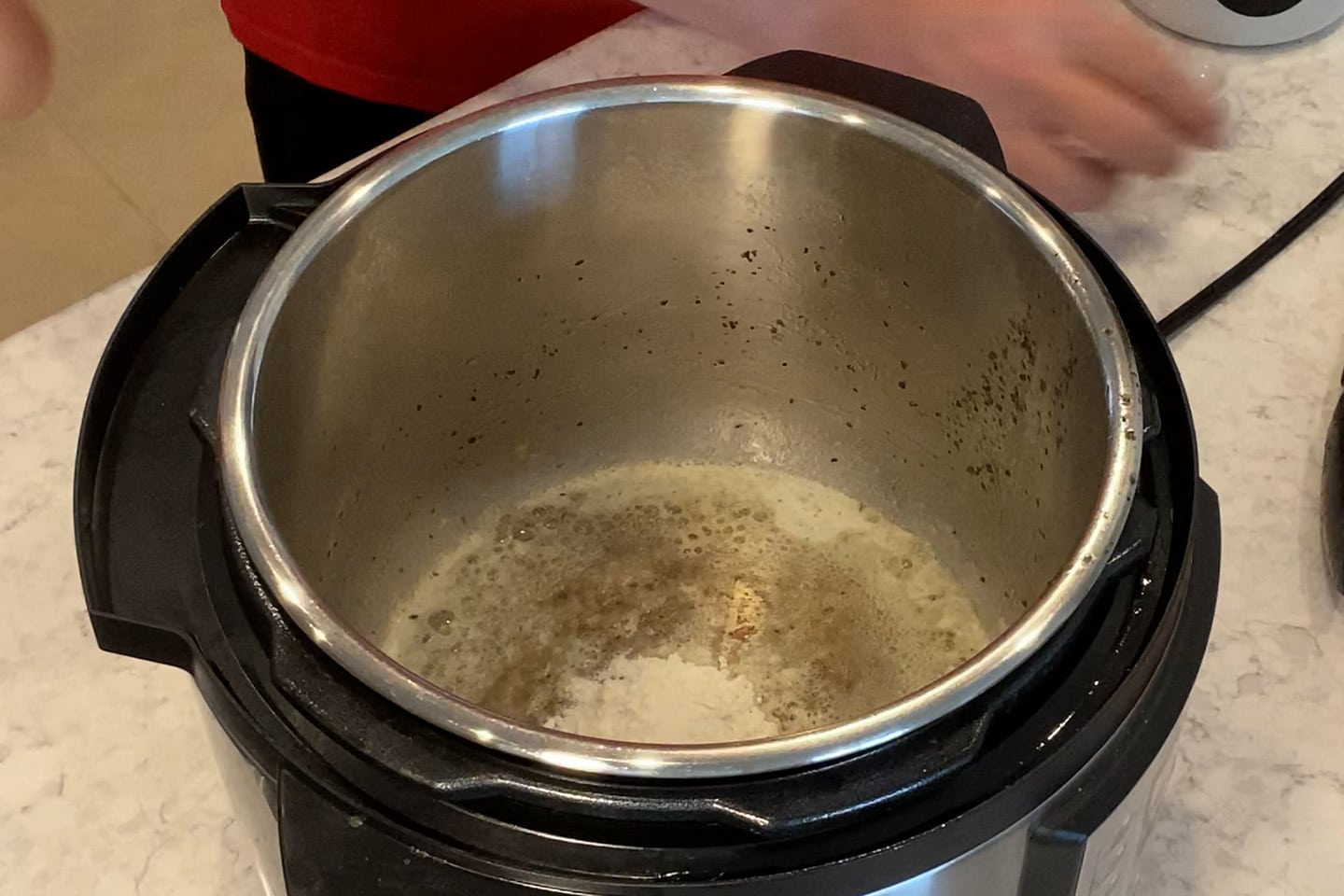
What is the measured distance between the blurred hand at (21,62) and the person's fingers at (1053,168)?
1.44ft

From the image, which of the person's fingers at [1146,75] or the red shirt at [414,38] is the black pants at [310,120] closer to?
the red shirt at [414,38]

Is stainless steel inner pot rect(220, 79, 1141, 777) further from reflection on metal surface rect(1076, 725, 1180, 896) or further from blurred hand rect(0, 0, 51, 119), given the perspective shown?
blurred hand rect(0, 0, 51, 119)

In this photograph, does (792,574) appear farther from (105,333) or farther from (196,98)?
(196,98)

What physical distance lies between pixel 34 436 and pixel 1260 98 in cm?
68

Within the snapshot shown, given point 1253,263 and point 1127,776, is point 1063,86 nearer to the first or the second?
point 1253,263

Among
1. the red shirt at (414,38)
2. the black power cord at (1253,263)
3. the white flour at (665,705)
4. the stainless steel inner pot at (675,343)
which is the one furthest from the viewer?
the red shirt at (414,38)

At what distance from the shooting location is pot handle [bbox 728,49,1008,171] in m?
0.52

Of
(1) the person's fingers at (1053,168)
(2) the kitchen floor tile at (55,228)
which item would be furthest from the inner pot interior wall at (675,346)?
(2) the kitchen floor tile at (55,228)

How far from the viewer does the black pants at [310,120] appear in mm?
852

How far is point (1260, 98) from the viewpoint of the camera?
80 centimetres

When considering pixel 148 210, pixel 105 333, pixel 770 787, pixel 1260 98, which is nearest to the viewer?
pixel 770 787

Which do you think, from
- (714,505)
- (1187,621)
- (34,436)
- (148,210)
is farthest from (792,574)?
(148,210)

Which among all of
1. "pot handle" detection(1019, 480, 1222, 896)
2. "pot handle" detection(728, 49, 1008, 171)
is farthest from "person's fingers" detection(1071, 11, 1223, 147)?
"pot handle" detection(1019, 480, 1222, 896)

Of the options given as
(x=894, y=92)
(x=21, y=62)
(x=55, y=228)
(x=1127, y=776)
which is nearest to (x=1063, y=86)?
(x=894, y=92)
